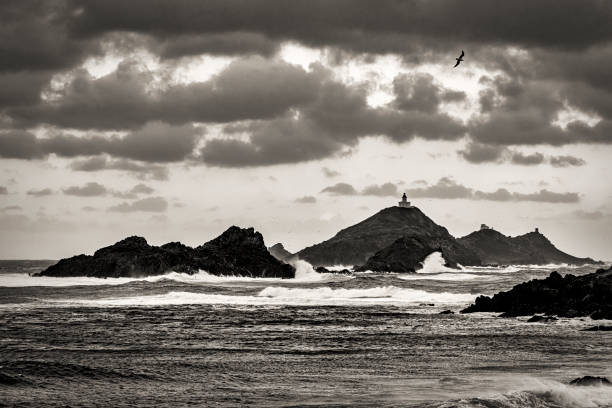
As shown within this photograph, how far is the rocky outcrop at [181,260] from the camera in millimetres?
107750

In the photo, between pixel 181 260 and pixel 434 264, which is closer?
pixel 181 260

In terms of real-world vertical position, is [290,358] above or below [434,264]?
below

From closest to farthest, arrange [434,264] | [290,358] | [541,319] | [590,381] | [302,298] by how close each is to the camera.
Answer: [590,381], [290,358], [541,319], [302,298], [434,264]

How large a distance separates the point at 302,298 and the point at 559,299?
85.5ft

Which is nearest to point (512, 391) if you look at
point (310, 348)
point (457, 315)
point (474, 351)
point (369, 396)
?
point (369, 396)

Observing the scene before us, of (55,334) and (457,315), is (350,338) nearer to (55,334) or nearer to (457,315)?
(55,334)

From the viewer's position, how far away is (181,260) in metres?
112

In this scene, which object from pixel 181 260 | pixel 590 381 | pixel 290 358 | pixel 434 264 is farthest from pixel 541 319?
pixel 434 264

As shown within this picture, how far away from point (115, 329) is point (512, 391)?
73.6ft

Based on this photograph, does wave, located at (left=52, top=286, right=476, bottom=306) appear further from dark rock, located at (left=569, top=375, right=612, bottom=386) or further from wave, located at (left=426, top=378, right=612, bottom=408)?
wave, located at (left=426, top=378, right=612, bottom=408)

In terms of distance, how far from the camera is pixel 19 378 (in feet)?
75.2

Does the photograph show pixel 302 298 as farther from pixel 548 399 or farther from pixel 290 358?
pixel 548 399

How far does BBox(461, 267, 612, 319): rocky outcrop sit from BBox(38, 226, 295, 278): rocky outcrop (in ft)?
201

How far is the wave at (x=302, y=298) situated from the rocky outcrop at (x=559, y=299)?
34.7 feet
